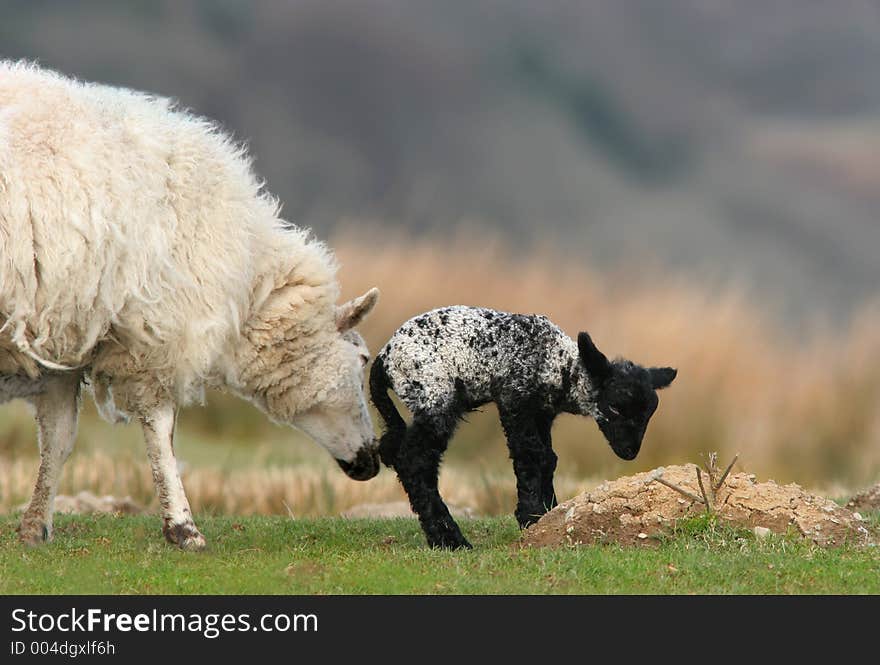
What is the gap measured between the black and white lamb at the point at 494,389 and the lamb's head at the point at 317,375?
74cm

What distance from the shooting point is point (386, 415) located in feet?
39.1

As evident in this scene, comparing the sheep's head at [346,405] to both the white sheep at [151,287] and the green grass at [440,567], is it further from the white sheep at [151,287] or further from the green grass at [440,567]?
the green grass at [440,567]

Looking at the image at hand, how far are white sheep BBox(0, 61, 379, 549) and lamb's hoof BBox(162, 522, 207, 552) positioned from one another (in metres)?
0.01

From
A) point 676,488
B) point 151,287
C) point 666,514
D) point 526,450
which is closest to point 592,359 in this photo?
point 526,450

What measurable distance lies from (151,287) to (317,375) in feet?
6.38

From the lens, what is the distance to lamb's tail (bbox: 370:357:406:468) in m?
11.7

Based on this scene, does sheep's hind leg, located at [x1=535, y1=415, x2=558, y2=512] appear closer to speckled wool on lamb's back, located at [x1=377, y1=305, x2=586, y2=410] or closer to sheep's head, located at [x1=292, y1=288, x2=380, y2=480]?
speckled wool on lamb's back, located at [x1=377, y1=305, x2=586, y2=410]

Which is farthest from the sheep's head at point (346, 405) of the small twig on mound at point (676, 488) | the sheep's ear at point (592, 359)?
the small twig on mound at point (676, 488)

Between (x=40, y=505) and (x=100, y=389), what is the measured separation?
137 centimetres

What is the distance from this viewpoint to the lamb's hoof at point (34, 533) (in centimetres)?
1241

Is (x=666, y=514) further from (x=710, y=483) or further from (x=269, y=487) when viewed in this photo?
(x=269, y=487)

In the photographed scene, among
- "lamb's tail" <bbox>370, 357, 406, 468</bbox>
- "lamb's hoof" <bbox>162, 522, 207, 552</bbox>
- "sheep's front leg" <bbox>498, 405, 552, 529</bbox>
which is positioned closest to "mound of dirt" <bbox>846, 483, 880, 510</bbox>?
"sheep's front leg" <bbox>498, 405, 552, 529</bbox>
